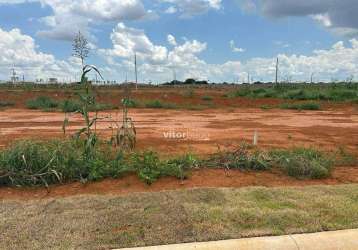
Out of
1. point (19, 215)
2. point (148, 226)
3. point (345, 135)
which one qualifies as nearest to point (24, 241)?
point (19, 215)

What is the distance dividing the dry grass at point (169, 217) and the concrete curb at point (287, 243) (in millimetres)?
126

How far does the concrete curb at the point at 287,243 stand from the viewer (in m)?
3.70

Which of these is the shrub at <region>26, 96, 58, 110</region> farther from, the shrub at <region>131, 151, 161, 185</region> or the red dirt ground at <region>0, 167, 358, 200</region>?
the red dirt ground at <region>0, 167, 358, 200</region>

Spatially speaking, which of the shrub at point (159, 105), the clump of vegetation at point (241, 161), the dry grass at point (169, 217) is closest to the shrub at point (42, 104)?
the shrub at point (159, 105)

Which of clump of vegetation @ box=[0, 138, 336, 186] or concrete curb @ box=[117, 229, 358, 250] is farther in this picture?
clump of vegetation @ box=[0, 138, 336, 186]

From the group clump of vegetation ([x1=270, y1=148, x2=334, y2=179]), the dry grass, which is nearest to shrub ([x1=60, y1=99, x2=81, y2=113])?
the dry grass

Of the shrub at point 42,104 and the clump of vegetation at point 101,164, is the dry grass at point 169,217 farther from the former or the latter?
the shrub at point 42,104

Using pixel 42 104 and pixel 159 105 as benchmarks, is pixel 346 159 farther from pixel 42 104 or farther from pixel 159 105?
pixel 42 104

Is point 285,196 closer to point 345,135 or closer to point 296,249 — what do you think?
point 296,249

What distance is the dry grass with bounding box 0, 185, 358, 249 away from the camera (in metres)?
3.86

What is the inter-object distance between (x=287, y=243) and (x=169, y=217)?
129 centimetres

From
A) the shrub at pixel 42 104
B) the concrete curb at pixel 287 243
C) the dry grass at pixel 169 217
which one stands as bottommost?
the concrete curb at pixel 287 243

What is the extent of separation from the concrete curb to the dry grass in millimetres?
126

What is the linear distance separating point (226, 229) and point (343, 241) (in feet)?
3.76
